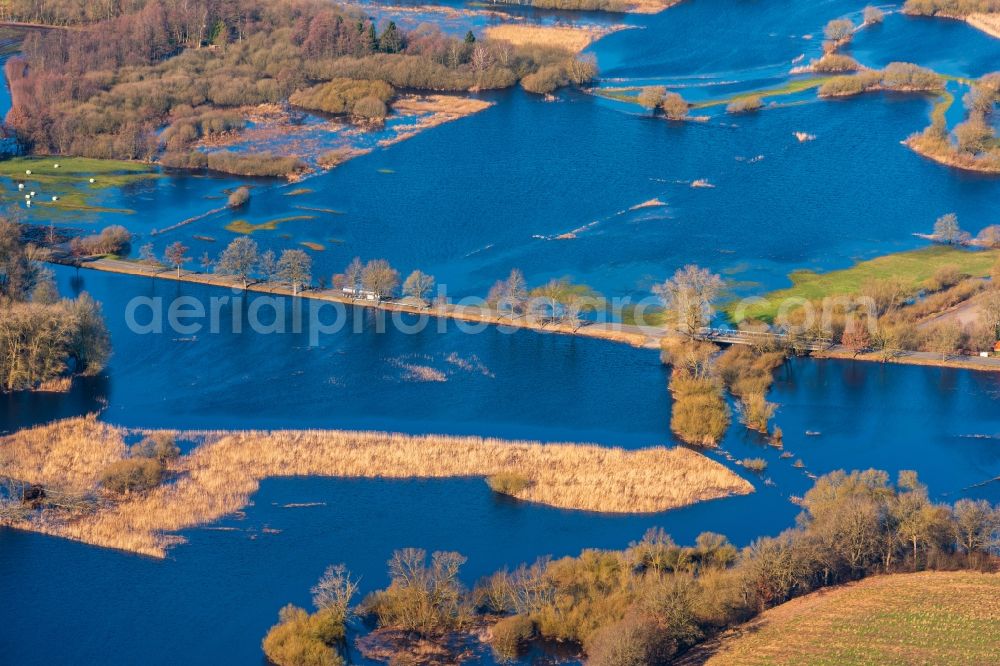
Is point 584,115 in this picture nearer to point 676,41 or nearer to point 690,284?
point 676,41

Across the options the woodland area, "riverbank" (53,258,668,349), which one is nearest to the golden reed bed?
"riverbank" (53,258,668,349)

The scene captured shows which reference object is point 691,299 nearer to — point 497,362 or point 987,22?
point 497,362

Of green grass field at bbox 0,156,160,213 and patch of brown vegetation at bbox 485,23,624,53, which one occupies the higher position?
patch of brown vegetation at bbox 485,23,624,53

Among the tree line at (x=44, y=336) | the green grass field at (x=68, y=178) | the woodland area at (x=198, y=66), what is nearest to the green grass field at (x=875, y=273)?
the tree line at (x=44, y=336)

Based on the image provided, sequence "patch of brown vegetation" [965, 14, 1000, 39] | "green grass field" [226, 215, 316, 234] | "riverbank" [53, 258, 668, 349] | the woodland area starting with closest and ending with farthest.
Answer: "riverbank" [53, 258, 668, 349], "green grass field" [226, 215, 316, 234], the woodland area, "patch of brown vegetation" [965, 14, 1000, 39]

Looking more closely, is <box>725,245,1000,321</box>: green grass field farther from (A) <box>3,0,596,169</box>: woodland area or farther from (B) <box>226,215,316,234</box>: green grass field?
(A) <box>3,0,596,169</box>: woodland area

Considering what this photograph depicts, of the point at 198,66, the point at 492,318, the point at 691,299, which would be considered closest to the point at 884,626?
the point at 691,299

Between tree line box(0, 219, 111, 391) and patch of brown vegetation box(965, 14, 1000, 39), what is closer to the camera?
tree line box(0, 219, 111, 391)

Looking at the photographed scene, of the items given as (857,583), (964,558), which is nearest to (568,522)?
(857,583)
